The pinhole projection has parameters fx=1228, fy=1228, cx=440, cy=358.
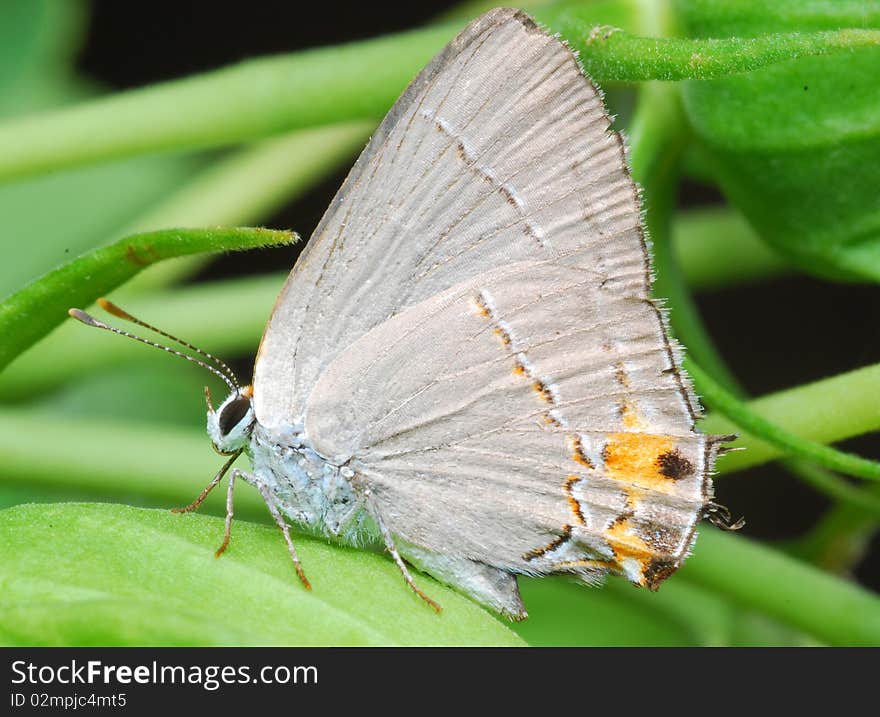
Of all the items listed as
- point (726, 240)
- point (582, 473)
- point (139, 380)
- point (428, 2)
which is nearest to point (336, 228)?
point (582, 473)

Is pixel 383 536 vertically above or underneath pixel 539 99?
underneath

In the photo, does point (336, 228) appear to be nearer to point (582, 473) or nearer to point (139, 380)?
point (582, 473)

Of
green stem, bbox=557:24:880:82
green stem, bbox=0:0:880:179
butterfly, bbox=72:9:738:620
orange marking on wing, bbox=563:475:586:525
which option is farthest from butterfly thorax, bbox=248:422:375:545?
green stem, bbox=557:24:880:82

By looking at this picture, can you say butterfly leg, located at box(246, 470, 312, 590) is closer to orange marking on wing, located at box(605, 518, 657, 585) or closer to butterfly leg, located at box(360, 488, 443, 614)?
butterfly leg, located at box(360, 488, 443, 614)

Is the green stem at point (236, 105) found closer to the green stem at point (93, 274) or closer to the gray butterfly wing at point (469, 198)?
the gray butterfly wing at point (469, 198)

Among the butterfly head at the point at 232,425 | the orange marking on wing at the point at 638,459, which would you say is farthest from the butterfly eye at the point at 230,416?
the orange marking on wing at the point at 638,459
